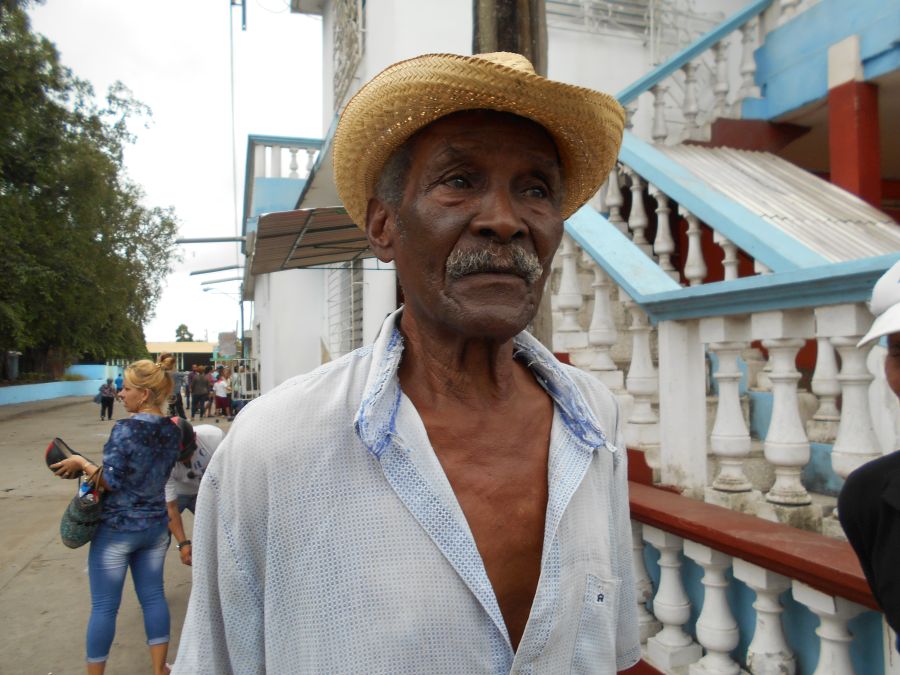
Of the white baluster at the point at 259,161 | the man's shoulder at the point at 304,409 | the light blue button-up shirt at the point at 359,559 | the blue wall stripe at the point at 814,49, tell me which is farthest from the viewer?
the white baluster at the point at 259,161

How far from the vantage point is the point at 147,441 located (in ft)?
12.0

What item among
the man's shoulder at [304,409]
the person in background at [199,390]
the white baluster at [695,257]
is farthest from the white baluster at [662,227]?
the person in background at [199,390]

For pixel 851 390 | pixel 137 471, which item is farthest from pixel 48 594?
pixel 851 390

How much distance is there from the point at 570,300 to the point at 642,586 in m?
1.54

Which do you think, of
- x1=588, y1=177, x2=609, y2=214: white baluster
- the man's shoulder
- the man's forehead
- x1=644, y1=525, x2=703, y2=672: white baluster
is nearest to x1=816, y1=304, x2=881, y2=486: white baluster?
x1=644, y1=525, x2=703, y2=672: white baluster

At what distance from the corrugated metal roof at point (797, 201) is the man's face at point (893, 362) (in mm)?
2051

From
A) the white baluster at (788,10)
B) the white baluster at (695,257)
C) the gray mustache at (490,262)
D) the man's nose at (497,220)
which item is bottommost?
the gray mustache at (490,262)

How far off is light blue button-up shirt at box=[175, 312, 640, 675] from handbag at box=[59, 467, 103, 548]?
253 centimetres

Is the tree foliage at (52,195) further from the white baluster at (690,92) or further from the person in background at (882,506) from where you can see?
the person in background at (882,506)

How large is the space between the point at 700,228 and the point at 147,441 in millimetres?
3159

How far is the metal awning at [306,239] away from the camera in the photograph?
17.5 ft

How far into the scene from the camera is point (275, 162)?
10.9 meters

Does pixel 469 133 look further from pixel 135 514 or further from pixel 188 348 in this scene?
pixel 188 348

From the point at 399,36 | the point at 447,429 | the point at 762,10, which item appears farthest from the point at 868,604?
the point at 399,36
